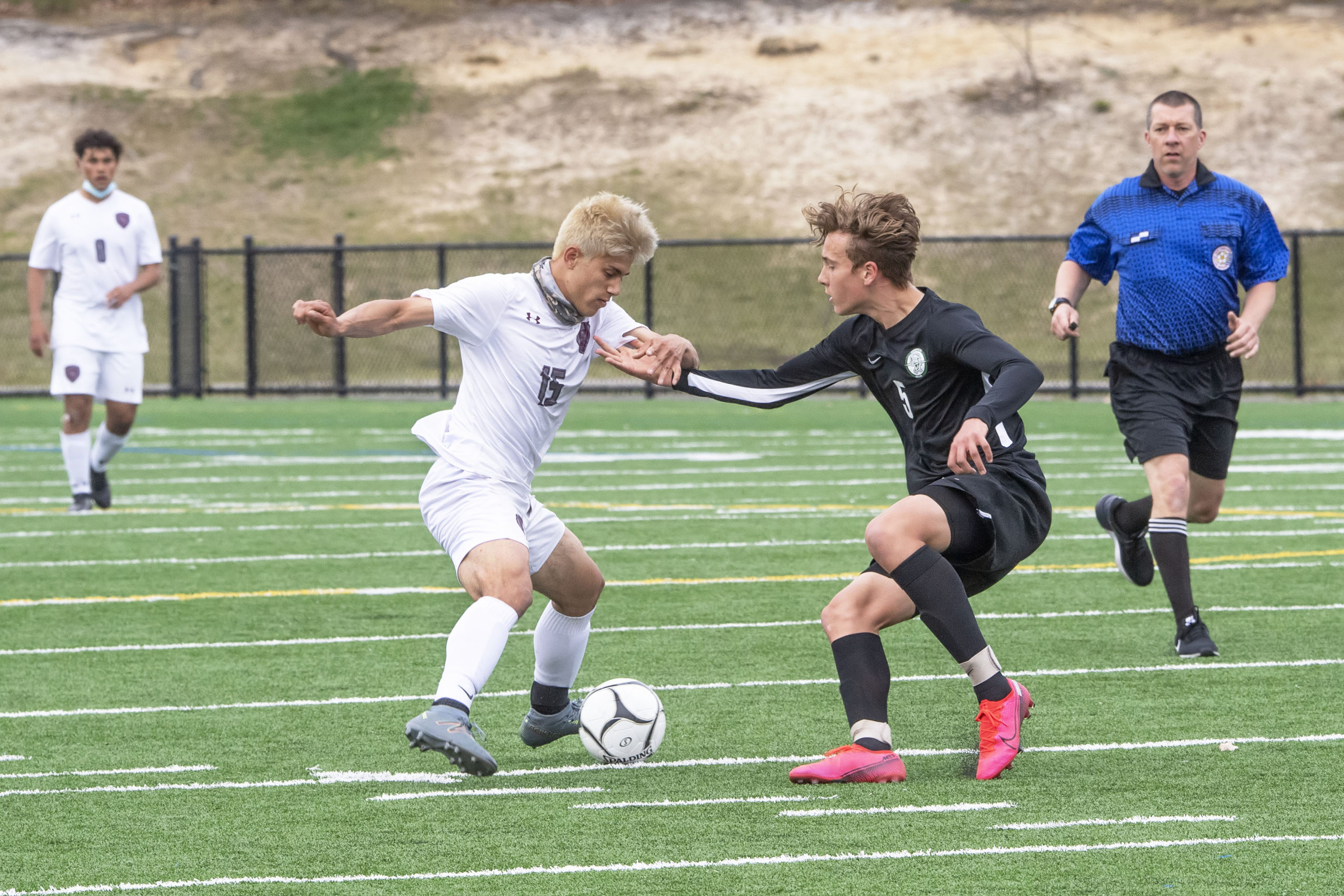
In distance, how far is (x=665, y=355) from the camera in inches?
214

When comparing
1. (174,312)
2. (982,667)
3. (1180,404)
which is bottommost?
(174,312)

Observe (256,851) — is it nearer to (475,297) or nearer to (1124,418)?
(475,297)

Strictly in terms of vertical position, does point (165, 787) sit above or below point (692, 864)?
below

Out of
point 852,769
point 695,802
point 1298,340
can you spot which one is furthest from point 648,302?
point 695,802

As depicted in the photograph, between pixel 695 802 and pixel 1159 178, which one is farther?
pixel 1159 178

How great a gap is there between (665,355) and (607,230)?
0.55 m

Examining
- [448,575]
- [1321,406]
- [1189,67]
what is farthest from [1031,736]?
[1189,67]

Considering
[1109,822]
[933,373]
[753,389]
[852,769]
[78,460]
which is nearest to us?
[1109,822]

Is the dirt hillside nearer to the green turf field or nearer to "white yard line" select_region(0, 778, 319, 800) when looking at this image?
the green turf field

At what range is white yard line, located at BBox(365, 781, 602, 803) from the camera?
186 inches

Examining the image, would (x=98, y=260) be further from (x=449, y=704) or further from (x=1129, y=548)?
(x=449, y=704)

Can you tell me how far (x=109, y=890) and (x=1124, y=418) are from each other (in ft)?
15.1

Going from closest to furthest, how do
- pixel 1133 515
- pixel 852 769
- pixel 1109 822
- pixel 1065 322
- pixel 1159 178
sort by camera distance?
pixel 1109 822 → pixel 852 769 → pixel 1065 322 → pixel 1159 178 → pixel 1133 515

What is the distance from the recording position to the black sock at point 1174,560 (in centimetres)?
677
